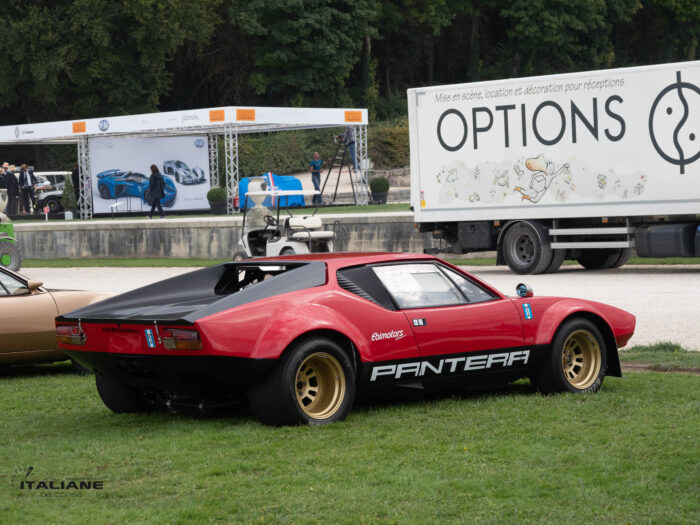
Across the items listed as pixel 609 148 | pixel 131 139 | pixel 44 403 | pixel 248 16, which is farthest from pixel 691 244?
pixel 248 16

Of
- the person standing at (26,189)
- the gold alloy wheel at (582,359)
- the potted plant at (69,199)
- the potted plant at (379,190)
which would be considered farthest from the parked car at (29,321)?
the potted plant at (69,199)

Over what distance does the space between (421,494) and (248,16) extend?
58.9 m

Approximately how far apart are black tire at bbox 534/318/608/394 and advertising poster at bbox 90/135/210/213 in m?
33.9

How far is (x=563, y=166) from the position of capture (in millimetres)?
21094

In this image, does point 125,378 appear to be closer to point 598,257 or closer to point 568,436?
point 568,436

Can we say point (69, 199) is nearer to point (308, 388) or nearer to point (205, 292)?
point (205, 292)

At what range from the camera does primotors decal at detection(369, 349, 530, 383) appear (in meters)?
7.97

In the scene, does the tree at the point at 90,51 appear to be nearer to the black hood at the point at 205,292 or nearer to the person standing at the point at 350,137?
the person standing at the point at 350,137

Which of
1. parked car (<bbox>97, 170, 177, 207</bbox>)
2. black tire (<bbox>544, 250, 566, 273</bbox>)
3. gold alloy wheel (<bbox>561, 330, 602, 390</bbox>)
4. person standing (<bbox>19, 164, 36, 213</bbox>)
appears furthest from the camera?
person standing (<bbox>19, 164, 36, 213</bbox>)

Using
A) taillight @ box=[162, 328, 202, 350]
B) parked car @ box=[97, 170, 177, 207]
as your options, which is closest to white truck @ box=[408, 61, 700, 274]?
taillight @ box=[162, 328, 202, 350]

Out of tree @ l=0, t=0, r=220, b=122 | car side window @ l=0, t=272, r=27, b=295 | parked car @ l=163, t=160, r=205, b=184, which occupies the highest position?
tree @ l=0, t=0, r=220, b=122

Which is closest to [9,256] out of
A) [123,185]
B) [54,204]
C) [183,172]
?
[183,172]

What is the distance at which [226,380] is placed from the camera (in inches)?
294

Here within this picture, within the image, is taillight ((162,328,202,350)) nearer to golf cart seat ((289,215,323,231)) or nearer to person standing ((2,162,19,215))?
golf cart seat ((289,215,323,231))
